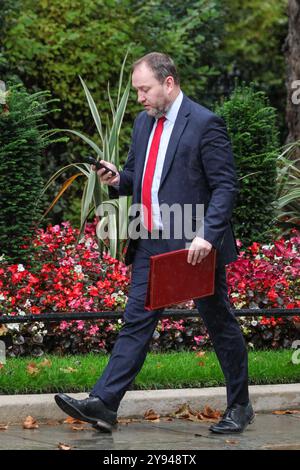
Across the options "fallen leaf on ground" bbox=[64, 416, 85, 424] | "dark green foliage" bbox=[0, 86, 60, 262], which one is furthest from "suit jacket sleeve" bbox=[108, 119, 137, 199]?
"dark green foliage" bbox=[0, 86, 60, 262]

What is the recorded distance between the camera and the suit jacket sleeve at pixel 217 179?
6047 mm

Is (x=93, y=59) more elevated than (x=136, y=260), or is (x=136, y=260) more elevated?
(x=93, y=59)

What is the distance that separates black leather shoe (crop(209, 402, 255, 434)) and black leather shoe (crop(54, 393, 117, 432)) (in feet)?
1.97

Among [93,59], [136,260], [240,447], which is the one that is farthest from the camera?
[93,59]

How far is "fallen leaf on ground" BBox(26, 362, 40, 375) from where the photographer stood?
6965 mm

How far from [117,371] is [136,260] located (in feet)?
2.09

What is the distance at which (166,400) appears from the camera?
268 inches

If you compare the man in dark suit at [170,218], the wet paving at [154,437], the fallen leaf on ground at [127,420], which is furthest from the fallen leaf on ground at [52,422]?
the man in dark suit at [170,218]

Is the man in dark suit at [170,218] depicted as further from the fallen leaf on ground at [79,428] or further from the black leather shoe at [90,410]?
the fallen leaf on ground at [79,428]

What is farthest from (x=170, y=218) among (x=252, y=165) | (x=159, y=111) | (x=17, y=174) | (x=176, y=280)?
(x=252, y=165)

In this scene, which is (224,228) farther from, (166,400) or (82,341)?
(82,341)

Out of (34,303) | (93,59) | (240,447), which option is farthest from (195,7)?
(240,447)

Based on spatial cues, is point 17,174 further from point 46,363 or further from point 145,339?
point 145,339

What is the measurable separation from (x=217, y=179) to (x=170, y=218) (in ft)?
1.07
